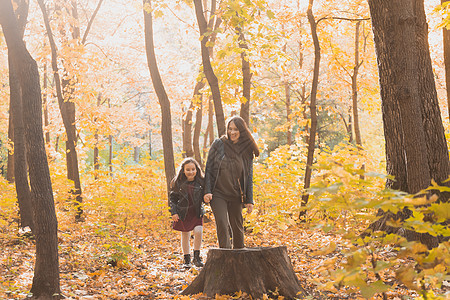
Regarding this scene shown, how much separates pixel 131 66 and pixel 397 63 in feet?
58.3

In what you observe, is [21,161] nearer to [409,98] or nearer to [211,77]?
[211,77]

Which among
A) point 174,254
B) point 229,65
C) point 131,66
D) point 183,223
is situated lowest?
point 174,254

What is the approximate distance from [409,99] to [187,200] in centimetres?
375

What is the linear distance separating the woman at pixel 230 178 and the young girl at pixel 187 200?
131cm

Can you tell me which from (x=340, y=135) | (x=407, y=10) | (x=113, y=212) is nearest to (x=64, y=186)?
(x=113, y=212)

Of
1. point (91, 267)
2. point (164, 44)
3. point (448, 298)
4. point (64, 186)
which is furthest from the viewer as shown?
point (164, 44)

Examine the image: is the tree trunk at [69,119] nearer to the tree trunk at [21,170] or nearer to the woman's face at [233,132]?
the tree trunk at [21,170]

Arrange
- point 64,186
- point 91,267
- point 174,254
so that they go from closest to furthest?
point 91,267 < point 174,254 < point 64,186

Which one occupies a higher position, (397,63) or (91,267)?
(397,63)

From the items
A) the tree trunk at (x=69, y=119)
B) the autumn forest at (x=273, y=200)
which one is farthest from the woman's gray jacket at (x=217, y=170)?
the tree trunk at (x=69, y=119)

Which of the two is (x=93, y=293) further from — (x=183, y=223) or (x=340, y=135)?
(x=340, y=135)

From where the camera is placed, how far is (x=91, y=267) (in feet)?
22.0

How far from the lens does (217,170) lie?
17.7 feet

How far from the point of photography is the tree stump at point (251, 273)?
14.6ft
